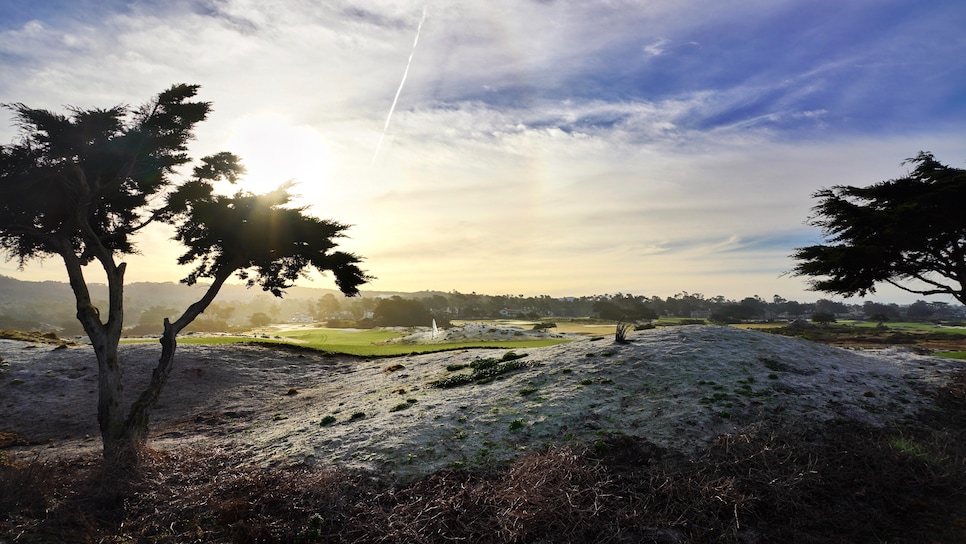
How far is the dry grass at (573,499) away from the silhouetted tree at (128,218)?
3.23 meters

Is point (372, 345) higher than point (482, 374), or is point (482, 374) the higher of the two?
point (482, 374)

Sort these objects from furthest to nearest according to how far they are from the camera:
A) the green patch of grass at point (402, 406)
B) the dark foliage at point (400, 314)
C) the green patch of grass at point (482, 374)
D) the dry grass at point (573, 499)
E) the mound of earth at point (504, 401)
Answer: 1. the dark foliage at point (400, 314)
2. the green patch of grass at point (482, 374)
3. the green patch of grass at point (402, 406)
4. the mound of earth at point (504, 401)
5. the dry grass at point (573, 499)

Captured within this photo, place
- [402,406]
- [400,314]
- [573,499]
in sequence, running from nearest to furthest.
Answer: [573,499] < [402,406] < [400,314]

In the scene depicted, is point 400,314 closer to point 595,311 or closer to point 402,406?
point 595,311

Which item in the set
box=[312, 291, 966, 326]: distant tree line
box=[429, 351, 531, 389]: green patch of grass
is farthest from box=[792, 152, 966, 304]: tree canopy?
box=[312, 291, 966, 326]: distant tree line

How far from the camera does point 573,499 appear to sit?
9.22 metres

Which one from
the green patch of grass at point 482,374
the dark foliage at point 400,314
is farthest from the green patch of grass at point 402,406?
the dark foliage at point 400,314

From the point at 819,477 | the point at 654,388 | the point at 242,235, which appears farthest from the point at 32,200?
the point at 819,477

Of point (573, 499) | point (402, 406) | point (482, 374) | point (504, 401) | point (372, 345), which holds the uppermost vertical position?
point (482, 374)

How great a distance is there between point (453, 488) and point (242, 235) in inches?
489

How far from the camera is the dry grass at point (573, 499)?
27.9 ft

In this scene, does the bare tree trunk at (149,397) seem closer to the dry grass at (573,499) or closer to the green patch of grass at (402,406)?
the dry grass at (573,499)

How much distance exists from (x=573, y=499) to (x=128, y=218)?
19434 mm

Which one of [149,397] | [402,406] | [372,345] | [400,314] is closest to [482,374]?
[402,406]
